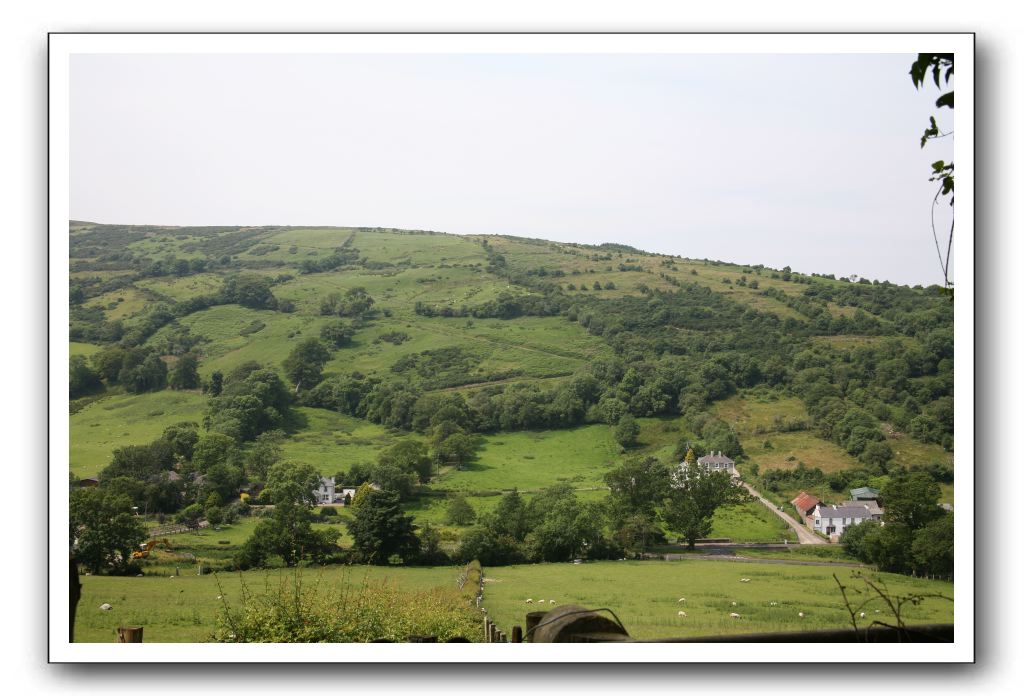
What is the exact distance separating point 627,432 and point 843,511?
661cm

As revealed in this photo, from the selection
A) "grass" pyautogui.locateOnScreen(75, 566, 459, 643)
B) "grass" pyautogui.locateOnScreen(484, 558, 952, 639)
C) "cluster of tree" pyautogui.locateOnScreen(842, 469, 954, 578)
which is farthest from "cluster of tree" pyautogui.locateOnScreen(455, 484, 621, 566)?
"cluster of tree" pyautogui.locateOnScreen(842, 469, 954, 578)

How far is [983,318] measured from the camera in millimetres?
5648

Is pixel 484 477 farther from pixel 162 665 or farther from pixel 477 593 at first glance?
pixel 162 665

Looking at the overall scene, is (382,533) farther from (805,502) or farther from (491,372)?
(491,372)

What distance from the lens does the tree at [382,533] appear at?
15180mm

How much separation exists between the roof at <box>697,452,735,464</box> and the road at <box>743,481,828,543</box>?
2.61ft

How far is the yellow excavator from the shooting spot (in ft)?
43.7

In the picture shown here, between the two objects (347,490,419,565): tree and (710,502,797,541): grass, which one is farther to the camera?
(710,502,797,541): grass

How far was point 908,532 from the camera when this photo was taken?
46.6ft

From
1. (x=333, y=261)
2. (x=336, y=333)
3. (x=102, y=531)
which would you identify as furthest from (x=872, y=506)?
(x=333, y=261)

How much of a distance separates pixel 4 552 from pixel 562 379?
859 inches

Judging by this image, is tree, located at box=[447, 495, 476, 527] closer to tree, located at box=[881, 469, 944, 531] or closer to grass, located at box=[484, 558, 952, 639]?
grass, located at box=[484, 558, 952, 639]

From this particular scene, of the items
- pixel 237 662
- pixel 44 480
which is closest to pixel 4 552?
pixel 44 480

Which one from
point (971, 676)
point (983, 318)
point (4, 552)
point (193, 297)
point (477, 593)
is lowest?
point (477, 593)
